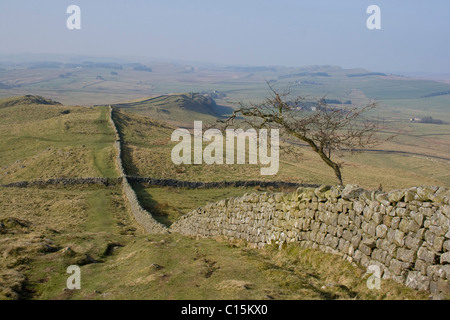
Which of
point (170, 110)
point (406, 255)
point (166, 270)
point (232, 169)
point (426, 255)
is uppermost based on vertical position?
point (170, 110)

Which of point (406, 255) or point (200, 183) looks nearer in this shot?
point (406, 255)

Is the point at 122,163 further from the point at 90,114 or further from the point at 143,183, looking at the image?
the point at 90,114

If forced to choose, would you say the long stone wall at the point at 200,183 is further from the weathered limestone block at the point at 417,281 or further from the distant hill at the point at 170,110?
the distant hill at the point at 170,110

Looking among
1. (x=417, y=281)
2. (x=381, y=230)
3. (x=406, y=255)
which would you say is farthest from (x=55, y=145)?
(x=417, y=281)

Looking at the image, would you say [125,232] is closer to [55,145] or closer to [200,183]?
[200,183]

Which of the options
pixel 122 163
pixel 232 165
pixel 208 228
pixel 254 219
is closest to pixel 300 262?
pixel 254 219
